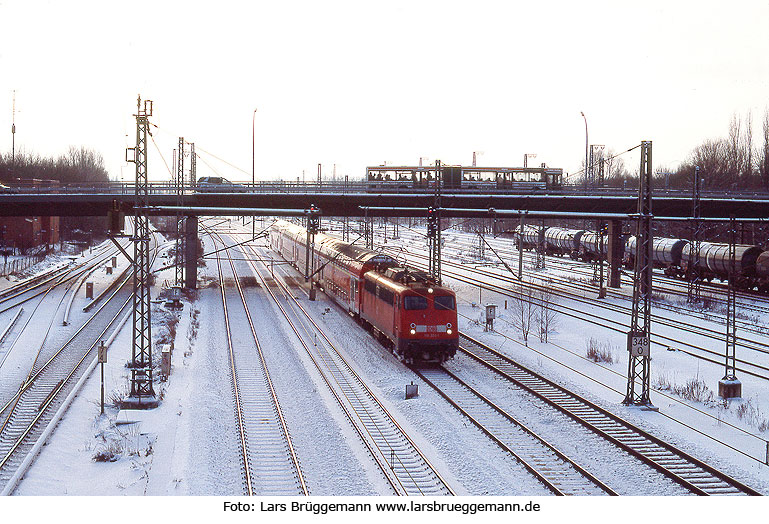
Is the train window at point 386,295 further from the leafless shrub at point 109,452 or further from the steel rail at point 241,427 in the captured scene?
the leafless shrub at point 109,452

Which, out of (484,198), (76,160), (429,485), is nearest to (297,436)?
(429,485)

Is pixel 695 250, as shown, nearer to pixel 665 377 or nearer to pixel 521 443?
pixel 665 377

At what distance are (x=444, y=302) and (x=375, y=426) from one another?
23.6ft

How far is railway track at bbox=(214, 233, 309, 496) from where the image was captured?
1431 cm

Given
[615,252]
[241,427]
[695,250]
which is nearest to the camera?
[241,427]

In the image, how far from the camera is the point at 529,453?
16.1m

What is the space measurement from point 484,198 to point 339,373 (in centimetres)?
2338

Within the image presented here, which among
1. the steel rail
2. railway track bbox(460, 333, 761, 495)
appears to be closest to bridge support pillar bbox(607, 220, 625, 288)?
railway track bbox(460, 333, 761, 495)

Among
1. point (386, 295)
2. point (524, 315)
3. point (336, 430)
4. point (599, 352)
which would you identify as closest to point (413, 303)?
point (386, 295)

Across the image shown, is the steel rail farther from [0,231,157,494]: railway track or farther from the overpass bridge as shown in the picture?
the overpass bridge

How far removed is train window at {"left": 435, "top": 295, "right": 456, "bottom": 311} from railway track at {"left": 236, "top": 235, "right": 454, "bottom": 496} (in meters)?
3.50

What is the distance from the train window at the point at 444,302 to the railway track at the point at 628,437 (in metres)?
2.55

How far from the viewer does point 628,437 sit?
56.9 feet

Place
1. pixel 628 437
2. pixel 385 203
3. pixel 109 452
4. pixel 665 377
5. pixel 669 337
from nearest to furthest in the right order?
1. pixel 109 452
2. pixel 628 437
3. pixel 665 377
4. pixel 669 337
5. pixel 385 203
